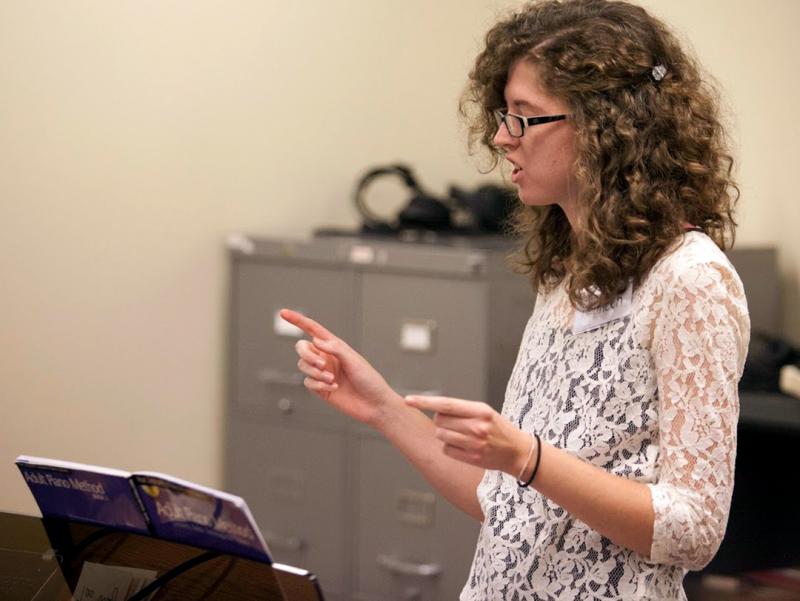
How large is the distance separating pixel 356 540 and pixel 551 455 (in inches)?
84.0

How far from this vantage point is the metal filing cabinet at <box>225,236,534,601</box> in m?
3.19

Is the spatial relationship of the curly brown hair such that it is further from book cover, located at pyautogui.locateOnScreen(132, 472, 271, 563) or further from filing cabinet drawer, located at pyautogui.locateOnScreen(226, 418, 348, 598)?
filing cabinet drawer, located at pyautogui.locateOnScreen(226, 418, 348, 598)

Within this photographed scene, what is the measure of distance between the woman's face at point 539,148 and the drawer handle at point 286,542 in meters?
2.15

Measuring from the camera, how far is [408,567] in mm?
3281

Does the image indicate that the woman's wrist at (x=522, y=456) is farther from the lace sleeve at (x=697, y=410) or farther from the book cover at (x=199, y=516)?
the book cover at (x=199, y=516)

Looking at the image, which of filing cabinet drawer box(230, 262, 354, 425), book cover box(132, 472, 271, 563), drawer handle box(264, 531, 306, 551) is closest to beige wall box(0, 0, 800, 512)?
filing cabinet drawer box(230, 262, 354, 425)

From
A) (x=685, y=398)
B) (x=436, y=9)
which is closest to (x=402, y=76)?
(x=436, y=9)

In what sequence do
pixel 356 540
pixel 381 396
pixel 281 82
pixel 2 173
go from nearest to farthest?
pixel 381 396
pixel 2 173
pixel 356 540
pixel 281 82

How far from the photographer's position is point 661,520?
4.50 ft

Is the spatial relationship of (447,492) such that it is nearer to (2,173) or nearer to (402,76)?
(2,173)

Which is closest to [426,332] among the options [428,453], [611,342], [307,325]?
[428,453]

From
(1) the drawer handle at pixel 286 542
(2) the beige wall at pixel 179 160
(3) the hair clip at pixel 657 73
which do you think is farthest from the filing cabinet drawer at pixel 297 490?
(3) the hair clip at pixel 657 73

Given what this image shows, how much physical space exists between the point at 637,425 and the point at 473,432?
271 millimetres

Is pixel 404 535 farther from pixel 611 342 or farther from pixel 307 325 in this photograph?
pixel 611 342
